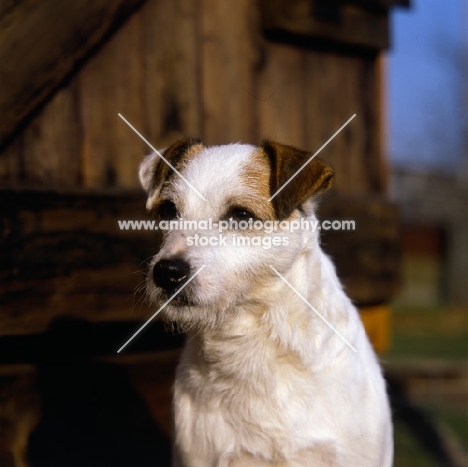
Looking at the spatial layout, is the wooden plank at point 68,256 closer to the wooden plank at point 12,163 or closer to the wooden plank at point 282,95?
the wooden plank at point 12,163

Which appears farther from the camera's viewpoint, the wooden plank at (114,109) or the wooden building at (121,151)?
the wooden plank at (114,109)

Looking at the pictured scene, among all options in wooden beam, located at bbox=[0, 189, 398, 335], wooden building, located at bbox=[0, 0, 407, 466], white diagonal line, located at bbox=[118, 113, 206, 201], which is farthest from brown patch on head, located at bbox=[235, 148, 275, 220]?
wooden building, located at bbox=[0, 0, 407, 466]

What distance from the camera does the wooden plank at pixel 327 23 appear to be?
484cm

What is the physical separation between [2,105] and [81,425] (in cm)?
184

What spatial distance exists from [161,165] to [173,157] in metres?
0.07

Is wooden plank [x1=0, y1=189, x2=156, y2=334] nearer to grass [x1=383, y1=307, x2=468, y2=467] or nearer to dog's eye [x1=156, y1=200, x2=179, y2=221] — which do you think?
dog's eye [x1=156, y1=200, x2=179, y2=221]

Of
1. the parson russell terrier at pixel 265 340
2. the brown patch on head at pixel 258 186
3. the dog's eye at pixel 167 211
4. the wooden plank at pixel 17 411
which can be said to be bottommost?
the wooden plank at pixel 17 411

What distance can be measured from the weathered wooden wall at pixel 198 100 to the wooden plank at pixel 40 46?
21cm

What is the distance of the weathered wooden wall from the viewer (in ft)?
13.4

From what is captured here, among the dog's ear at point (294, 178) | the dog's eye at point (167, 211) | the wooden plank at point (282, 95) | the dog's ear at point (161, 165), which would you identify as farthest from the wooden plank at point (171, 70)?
the dog's ear at point (294, 178)

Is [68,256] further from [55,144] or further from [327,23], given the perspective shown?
[327,23]

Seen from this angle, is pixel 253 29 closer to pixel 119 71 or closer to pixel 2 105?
pixel 119 71

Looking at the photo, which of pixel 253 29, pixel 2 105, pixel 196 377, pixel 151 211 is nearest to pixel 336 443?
pixel 196 377

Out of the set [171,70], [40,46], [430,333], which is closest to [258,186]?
[40,46]
